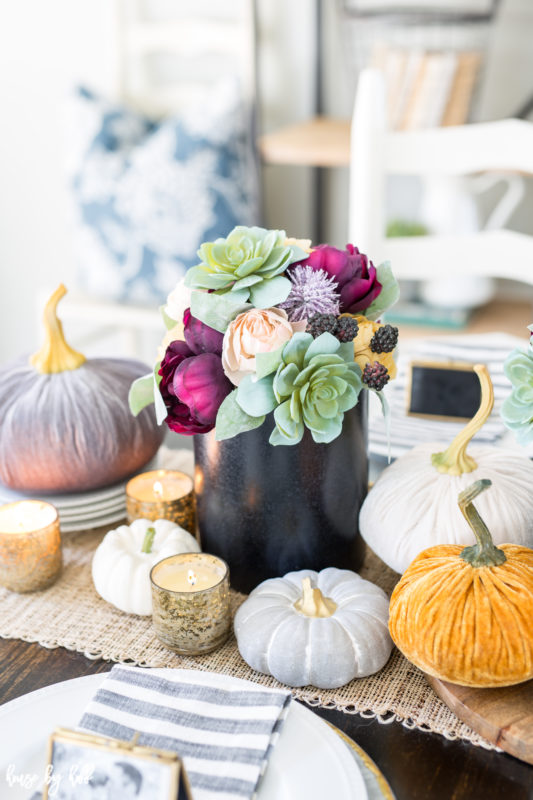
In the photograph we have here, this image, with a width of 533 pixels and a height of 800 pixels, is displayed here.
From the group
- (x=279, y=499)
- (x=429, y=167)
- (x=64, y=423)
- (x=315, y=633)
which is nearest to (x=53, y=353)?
(x=64, y=423)

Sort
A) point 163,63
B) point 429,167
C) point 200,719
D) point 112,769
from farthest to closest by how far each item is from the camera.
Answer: point 163,63, point 429,167, point 200,719, point 112,769

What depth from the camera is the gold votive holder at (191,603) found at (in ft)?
2.07

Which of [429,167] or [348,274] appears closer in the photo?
[348,274]

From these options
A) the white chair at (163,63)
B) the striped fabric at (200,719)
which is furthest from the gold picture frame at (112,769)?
the white chair at (163,63)

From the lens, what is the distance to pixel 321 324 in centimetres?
61

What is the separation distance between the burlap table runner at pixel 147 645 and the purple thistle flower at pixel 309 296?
0.26m

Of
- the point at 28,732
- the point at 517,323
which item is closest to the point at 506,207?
the point at 517,323

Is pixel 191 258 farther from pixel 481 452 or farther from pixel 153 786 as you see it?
pixel 153 786

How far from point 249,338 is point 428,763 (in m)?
0.32

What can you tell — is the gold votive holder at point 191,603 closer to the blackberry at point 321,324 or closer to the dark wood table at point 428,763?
the dark wood table at point 428,763

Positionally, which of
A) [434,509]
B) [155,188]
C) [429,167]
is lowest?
[155,188]

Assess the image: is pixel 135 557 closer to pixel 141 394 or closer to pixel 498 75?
pixel 141 394

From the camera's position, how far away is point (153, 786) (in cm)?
43

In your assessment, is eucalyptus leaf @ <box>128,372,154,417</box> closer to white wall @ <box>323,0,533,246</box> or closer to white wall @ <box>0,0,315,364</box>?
white wall @ <box>323,0,533,246</box>
